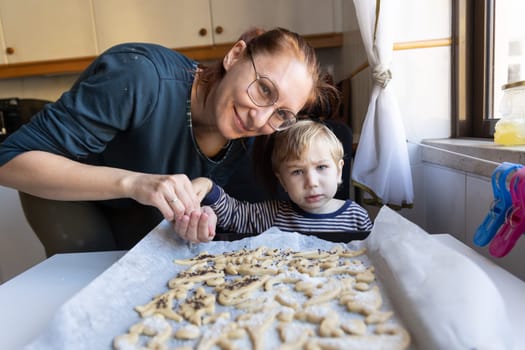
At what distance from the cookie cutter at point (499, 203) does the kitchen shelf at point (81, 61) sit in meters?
1.53

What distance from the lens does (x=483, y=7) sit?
3.60 feet

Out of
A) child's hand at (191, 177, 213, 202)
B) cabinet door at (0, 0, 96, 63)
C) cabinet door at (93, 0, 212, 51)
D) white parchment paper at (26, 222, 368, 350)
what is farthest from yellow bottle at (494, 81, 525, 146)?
cabinet door at (0, 0, 96, 63)

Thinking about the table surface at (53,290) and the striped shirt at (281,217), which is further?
the striped shirt at (281,217)

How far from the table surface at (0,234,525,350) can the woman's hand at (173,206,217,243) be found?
6.4 inches

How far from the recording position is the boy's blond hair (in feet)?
3.05

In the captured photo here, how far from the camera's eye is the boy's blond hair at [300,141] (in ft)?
3.05

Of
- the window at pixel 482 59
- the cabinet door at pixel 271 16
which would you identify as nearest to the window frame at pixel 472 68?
the window at pixel 482 59

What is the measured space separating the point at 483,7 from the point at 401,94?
1.03ft

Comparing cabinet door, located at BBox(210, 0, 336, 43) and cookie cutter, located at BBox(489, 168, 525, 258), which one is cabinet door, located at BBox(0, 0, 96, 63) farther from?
cookie cutter, located at BBox(489, 168, 525, 258)

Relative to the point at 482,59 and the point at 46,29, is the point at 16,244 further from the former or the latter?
the point at 482,59

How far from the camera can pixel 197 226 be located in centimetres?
69

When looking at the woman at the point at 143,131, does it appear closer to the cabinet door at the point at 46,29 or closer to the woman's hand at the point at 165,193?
the woman's hand at the point at 165,193

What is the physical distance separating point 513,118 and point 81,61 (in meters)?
2.07

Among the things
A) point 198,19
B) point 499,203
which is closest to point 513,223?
point 499,203
